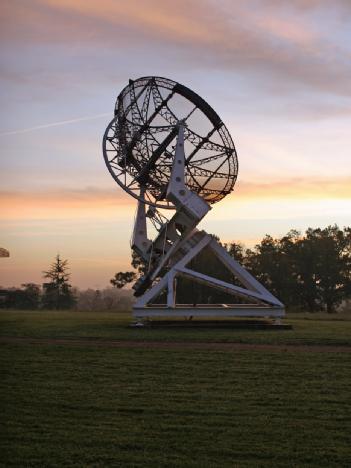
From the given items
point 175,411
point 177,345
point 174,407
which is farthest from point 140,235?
point 175,411

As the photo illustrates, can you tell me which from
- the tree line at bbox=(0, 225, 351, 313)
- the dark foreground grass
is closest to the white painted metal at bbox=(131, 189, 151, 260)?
the dark foreground grass

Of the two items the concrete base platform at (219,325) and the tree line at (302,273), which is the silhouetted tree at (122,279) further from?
the concrete base platform at (219,325)

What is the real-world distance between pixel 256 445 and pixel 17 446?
3504 millimetres

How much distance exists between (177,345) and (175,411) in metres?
9.18

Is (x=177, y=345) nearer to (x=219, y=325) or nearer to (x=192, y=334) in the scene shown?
(x=192, y=334)

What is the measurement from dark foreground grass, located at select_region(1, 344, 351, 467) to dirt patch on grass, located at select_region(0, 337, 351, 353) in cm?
209

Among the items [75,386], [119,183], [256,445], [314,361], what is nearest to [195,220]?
[119,183]

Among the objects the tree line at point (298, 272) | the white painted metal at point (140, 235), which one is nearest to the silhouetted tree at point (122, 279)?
the tree line at point (298, 272)

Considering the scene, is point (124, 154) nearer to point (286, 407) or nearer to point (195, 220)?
point (195, 220)

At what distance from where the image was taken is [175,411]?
11.0 metres

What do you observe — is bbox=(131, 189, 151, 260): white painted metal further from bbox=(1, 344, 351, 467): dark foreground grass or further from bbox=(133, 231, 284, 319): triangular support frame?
bbox=(1, 344, 351, 467): dark foreground grass

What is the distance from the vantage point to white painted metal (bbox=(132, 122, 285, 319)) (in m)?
26.8

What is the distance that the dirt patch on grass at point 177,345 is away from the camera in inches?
760

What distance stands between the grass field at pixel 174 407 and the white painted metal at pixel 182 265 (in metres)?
7.54
